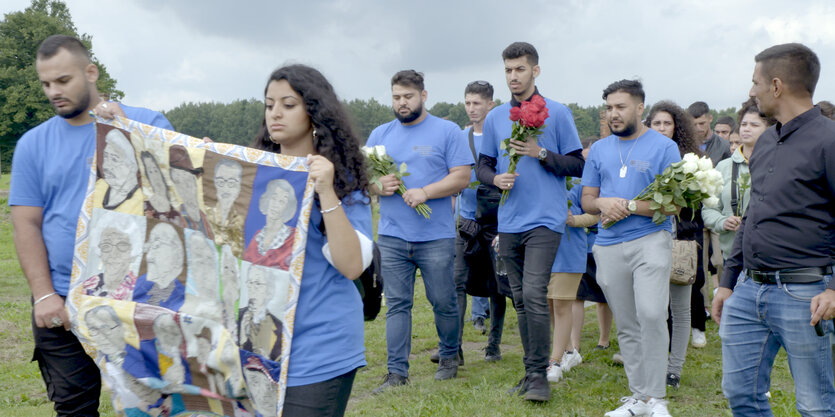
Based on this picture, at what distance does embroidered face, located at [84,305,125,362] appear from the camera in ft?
10.7

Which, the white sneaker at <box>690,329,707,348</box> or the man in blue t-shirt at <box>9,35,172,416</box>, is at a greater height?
the man in blue t-shirt at <box>9,35,172,416</box>

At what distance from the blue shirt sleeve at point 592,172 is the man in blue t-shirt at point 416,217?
1.23 meters

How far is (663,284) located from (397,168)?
101 inches

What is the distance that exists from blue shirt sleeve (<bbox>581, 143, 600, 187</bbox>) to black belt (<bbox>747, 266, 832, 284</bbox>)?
6.95 ft

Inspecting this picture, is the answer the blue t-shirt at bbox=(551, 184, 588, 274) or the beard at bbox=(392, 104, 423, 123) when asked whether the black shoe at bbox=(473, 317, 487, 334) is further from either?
the beard at bbox=(392, 104, 423, 123)

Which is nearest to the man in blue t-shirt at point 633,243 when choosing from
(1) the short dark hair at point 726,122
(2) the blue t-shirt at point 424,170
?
(2) the blue t-shirt at point 424,170

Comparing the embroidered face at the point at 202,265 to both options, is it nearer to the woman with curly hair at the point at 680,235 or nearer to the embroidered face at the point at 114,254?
the embroidered face at the point at 114,254

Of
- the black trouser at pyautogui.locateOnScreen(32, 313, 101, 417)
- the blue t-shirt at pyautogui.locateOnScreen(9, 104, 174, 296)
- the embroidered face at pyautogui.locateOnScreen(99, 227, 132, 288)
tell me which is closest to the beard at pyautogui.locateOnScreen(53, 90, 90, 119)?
the blue t-shirt at pyautogui.locateOnScreen(9, 104, 174, 296)

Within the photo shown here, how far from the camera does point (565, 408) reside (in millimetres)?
6051

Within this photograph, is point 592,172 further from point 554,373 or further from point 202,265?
point 202,265

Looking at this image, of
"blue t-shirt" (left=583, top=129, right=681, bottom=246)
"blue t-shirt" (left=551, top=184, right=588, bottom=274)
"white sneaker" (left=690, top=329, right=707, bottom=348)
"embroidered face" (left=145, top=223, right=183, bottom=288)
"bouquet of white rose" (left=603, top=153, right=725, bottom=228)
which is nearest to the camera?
"embroidered face" (left=145, top=223, right=183, bottom=288)

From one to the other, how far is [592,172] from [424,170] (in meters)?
1.58

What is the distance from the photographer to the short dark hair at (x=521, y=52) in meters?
6.35

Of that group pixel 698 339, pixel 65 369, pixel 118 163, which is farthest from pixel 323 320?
pixel 698 339
